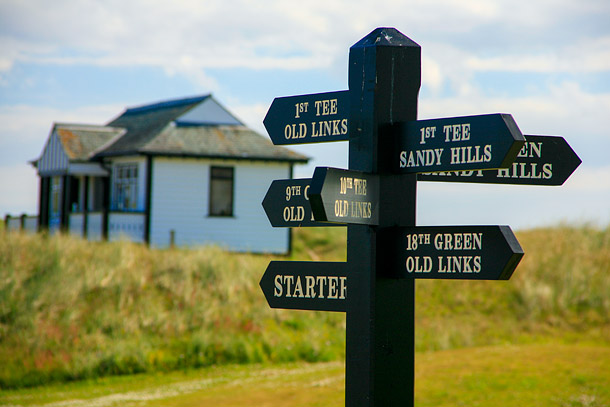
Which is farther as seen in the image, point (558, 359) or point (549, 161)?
point (558, 359)

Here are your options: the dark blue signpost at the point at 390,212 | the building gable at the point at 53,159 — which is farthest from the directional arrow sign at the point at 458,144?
the building gable at the point at 53,159

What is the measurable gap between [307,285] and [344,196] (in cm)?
89

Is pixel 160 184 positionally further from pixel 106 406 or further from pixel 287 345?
pixel 106 406

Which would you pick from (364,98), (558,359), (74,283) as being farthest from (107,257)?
(364,98)

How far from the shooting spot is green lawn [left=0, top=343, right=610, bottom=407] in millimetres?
10992

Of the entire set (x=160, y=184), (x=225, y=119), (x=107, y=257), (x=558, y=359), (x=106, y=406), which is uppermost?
(x=225, y=119)

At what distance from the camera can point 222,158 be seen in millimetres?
27828

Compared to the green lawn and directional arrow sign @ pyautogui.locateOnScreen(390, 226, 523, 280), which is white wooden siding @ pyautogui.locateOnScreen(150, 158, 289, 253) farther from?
directional arrow sign @ pyautogui.locateOnScreen(390, 226, 523, 280)

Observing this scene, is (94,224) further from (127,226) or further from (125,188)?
(127,226)

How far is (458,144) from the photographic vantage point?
421 cm

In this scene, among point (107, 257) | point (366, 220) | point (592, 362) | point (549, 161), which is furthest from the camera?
point (107, 257)

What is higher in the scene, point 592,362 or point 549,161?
point 549,161

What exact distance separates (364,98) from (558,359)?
32.6 feet

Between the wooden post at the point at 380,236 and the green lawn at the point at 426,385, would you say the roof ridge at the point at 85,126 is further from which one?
the wooden post at the point at 380,236
